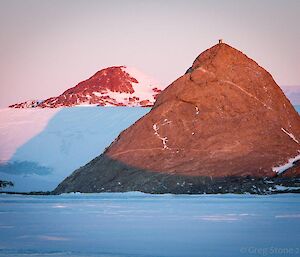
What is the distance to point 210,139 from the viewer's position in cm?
5766

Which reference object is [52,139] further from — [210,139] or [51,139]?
[210,139]

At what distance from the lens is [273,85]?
64.1m

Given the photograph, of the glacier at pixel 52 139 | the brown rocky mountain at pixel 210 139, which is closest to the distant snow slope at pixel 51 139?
the glacier at pixel 52 139

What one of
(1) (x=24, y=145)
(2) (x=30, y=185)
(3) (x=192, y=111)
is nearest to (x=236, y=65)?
(3) (x=192, y=111)

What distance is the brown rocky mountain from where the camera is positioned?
171ft

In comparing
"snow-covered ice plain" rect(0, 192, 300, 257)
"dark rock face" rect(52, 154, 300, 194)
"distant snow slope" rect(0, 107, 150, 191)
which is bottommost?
"snow-covered ice plain" rect(0, 192, 300, 257)

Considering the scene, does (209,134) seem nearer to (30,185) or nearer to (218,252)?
(30,185)

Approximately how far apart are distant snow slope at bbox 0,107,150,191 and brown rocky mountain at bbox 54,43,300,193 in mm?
21497

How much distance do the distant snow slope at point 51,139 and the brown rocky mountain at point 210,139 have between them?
21.5 metres

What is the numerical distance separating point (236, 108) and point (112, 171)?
12.6m

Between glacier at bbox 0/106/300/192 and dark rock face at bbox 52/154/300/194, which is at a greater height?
glacier at bbox 0/106/300/192

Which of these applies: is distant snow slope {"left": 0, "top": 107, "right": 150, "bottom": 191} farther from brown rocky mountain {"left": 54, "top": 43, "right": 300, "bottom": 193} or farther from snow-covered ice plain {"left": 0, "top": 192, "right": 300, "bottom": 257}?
snow-covered ice plain {"left": 0, "top": 192, "right": 300, "bottom": 257}

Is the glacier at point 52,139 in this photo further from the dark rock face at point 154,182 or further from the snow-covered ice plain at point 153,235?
the snow-covered ice plain at point 153,235

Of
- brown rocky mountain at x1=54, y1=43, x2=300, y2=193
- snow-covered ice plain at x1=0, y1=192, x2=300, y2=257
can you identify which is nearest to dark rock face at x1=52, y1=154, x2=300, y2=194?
brown rocky mountain at x1=54, y1=43, x2=300, y2=193
